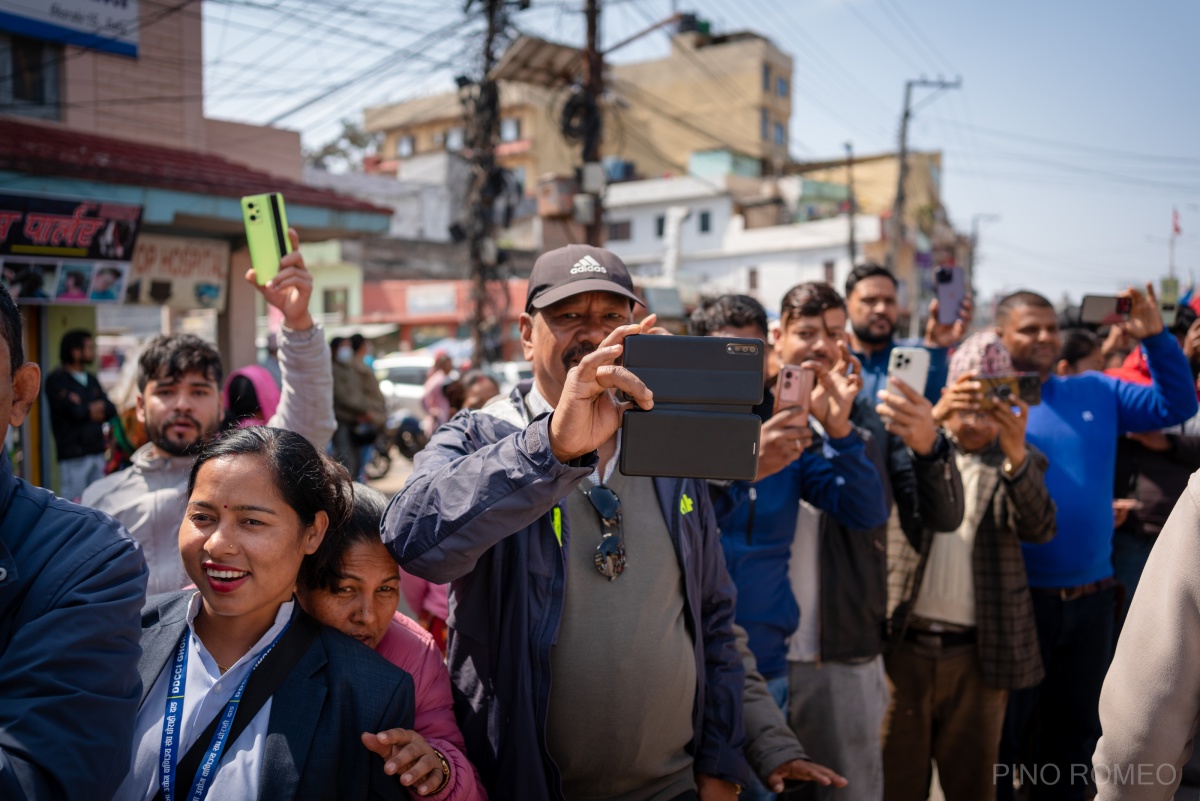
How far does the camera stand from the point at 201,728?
176 cm

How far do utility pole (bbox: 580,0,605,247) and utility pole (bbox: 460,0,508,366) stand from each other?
1.41m

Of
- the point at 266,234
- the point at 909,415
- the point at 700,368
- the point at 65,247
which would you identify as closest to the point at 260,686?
the point at 700,368

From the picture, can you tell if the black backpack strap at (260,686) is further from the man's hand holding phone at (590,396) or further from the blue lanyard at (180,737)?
the man's hand holding phone at (590,396)

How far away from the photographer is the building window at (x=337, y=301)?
102 feet

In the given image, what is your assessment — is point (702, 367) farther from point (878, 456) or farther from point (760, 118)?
point (760, 118)

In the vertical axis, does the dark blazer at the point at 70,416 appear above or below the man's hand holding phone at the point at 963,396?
below

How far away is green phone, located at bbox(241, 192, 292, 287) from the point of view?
2.72 m

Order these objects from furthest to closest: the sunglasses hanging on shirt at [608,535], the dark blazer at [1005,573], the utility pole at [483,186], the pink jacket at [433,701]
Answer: the utility pole at [483,186]
the dark blazer at [1005,573]
the sunglasses hanging on shirt at [608,535]
the pink jacket at [433,701]

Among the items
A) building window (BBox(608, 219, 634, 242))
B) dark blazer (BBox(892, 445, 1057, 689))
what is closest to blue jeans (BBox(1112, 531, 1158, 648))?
dark blazer (BBox(892, 445, 1057, 689))

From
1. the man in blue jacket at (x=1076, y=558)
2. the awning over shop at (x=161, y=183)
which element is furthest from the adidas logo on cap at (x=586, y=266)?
the awning over shop at (x=161, y=183)

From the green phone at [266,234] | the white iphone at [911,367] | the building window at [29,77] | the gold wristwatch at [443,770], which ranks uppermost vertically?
the building window at [29,77]

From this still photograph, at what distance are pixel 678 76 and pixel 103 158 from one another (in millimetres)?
42154

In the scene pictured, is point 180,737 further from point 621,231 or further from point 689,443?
point 621,231

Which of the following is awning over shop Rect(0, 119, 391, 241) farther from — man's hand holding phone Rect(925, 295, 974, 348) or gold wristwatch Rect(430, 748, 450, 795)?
gold wristwatch Rect(430, 748, 450, 795)
